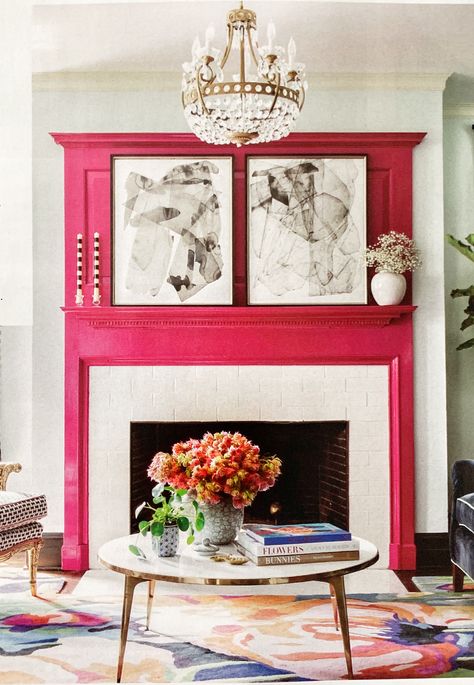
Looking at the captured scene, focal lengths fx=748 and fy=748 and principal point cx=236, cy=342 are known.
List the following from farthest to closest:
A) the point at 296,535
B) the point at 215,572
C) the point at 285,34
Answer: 1. the point at 285,34
2. the point at 296,535
3. the point at 215,572

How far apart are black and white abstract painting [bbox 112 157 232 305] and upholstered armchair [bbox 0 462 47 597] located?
1130 mm

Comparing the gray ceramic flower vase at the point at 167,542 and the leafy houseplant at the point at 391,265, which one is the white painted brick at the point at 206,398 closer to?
the leafy houseplant at the point at 391,265

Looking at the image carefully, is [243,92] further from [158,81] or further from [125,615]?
[125,615]

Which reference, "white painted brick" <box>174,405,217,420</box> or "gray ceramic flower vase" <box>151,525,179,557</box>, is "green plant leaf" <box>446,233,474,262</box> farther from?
"gray ceramic flower vase" <box>151,525,179,557</box>

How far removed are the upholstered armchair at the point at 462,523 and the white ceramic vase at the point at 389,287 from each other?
905 mm

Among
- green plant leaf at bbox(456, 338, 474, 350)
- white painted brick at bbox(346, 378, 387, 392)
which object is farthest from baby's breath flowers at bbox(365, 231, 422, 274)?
white painted brick at bbox(346, 378, 387, 392)

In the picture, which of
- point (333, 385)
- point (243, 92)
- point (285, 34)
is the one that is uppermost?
point (285, 34)

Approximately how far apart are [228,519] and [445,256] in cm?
219

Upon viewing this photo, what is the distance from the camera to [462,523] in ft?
10.9

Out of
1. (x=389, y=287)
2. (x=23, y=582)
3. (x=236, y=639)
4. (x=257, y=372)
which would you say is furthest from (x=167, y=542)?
(x=389, y=287)

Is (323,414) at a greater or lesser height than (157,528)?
greater

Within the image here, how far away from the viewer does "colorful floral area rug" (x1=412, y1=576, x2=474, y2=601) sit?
3.51 metres

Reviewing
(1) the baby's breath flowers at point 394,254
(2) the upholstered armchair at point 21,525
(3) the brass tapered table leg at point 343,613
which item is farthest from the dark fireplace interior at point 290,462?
(3) the brass tapered table leg at point 343,613

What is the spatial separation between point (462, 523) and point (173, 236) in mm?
2004
